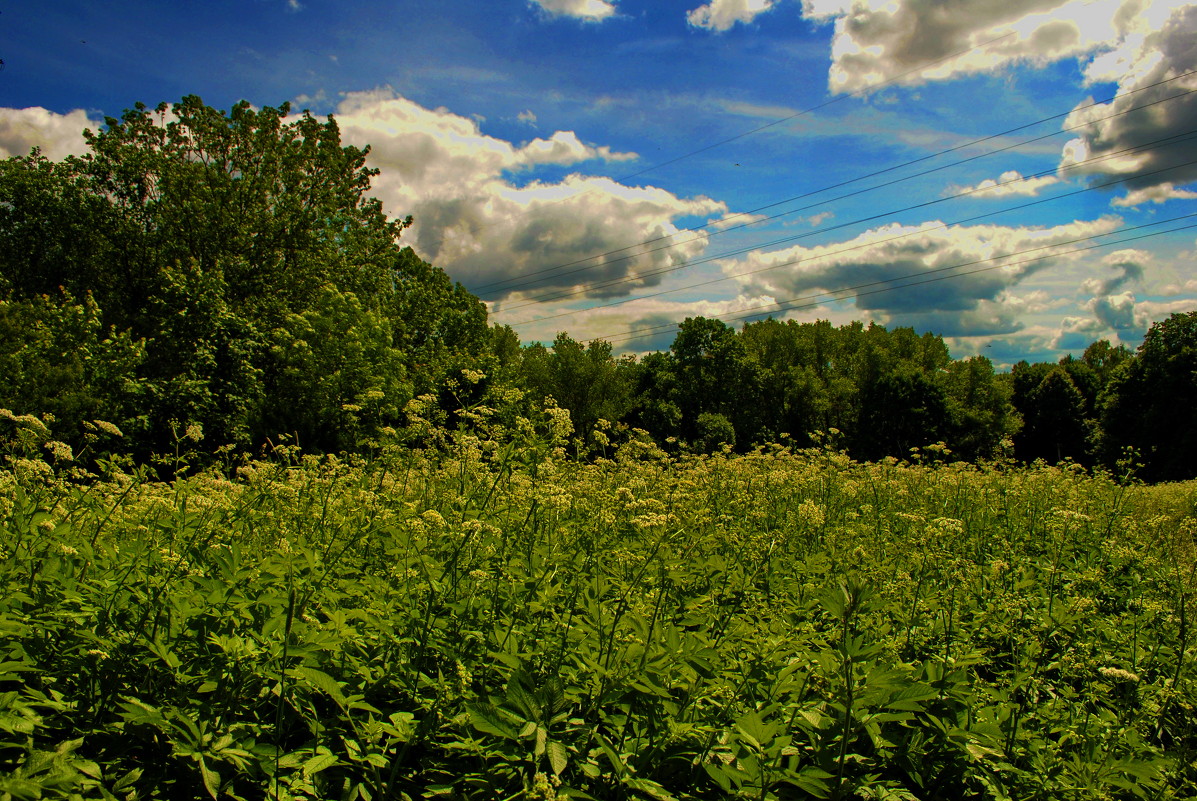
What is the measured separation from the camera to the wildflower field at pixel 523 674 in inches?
88.0

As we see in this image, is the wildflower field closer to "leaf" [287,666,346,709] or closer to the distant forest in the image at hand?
"leaf" [287,666,346,709]

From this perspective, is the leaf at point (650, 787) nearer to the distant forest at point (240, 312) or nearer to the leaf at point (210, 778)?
the leaf at point (210, 778)

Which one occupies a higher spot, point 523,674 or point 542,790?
point 523,674

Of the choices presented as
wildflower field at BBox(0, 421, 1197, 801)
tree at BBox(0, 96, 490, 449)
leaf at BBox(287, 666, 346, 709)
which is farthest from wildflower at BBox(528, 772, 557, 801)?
tree at BBox(0, 96, 490, 449)

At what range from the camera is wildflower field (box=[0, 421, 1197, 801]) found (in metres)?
2.24

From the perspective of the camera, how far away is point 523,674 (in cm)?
230

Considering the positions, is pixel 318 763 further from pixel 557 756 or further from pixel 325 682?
pixel 557 756

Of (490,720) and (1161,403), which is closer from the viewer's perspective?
(490,720)

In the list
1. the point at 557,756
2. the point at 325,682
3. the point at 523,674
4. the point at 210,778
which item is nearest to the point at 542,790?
the point at 557,756

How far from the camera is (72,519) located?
399cm

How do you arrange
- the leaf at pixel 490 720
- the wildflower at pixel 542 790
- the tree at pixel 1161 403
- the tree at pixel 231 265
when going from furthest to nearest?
the tree at pixel 1161 403
the tree at pixel 231 265
the leaf at pixel 490 720
the wildflower at pixel 542 790

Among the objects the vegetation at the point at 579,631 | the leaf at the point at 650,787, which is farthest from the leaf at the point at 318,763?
the leaf at the point at 650,787

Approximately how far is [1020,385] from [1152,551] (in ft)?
222

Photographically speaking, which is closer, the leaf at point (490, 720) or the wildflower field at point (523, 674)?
the leaf at point (490, 720)
